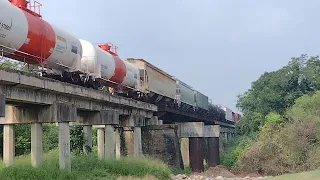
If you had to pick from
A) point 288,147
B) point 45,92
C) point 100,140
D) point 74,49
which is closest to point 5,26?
point 45,92

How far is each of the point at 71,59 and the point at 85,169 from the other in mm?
4553

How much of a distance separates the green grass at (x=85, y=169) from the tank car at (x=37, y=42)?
3.58m

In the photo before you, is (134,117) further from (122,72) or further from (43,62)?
(43,62)

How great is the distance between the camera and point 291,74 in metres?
46.4

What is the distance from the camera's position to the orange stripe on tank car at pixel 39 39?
47.4 ft

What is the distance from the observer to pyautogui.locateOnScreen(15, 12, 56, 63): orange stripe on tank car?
14.5 m

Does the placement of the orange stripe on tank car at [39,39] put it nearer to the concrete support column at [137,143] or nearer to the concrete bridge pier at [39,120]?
the concrete bridge pier at [39,120]

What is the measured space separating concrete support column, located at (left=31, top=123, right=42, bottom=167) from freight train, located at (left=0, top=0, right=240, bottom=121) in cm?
226

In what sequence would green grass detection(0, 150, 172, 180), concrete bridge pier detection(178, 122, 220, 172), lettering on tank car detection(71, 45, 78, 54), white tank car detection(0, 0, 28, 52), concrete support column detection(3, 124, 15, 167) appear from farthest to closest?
1. concrete bridge pier detection(178, 122, 220, 172)
2. lettering on tank car detection(71, 45, 78, 54)
3. concrete support column detection(3, 124, 15, 167)
4. green grass detection(0, 150, 172, 180)
5. white tank car detection(0, 0, 28, 52)

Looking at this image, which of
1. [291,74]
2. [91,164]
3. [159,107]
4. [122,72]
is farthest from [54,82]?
[291,74]

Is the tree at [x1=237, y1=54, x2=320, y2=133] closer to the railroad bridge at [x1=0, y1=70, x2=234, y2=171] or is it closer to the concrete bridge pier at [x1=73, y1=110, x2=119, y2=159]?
the railroad bridge at [x1=0, y1=70, x2=234, y2=171]

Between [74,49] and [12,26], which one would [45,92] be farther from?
[12,26]

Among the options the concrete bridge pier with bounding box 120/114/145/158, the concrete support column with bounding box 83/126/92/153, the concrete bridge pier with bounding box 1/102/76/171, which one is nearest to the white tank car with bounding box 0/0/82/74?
the concrete bridge pier with bounding box 1/102/76/171

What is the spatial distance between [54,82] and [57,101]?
102cm
